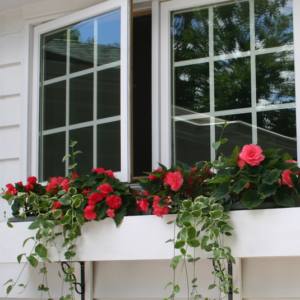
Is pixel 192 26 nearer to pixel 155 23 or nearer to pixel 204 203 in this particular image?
pixel 155 23

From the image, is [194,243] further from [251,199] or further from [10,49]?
[10,49]

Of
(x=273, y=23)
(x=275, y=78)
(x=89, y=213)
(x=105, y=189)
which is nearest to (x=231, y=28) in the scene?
(x=273, y=23)

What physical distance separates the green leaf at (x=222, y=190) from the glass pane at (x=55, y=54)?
1.26 metres

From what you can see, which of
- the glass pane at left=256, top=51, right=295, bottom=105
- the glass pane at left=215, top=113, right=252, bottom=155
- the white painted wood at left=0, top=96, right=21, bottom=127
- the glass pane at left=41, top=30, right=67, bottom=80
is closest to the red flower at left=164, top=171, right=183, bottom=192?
the glass pane at left=215, top=113, right=252, bottom=155

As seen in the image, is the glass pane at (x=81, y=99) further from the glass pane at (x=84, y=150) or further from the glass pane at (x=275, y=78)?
the glass pane at (x=275, y=78)

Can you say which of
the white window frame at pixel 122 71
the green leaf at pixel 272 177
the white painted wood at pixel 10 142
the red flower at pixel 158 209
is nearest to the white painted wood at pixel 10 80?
the white window frame at pixel 122 71

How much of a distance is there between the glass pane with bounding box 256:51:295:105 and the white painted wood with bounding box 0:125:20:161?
1.38 m

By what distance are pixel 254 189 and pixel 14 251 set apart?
1078mm

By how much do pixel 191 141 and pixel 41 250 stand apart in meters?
0.91

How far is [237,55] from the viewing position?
2146mm

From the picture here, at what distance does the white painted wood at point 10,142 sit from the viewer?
7.85ft

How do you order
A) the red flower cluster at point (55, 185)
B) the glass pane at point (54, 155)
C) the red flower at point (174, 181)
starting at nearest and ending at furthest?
the red flower at point (174, 181) < the red flower cluster at point (55, 185) < the glass pane at point (54, 155)

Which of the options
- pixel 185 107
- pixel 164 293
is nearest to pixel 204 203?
pixel 164 293

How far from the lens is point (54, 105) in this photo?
236 cm
